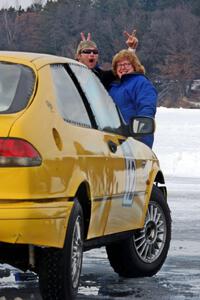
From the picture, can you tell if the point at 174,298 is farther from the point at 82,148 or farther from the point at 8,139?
the point at 8,139

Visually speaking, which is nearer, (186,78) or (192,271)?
(192,271)

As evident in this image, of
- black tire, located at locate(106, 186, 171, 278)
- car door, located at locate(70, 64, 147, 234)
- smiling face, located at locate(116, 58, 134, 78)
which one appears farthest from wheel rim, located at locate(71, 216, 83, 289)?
smiling face, located at locate(116, 58, 134, 78)

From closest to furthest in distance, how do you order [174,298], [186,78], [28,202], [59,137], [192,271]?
[28,202] < [59,137] < [174,298] < [192,271] < [186,78]

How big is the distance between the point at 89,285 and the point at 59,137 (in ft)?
5.89

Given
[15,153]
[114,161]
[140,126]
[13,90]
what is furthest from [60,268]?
[140,126]

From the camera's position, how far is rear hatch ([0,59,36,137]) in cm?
540

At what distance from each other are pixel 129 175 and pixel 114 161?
1.37 feet

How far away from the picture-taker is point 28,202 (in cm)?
527

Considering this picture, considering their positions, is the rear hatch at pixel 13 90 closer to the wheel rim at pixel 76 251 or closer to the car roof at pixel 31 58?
the car roof at pixel 31 58

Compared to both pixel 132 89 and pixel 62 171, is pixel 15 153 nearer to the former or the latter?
pixel 62 171

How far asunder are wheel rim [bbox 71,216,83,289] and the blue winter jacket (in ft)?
9.98

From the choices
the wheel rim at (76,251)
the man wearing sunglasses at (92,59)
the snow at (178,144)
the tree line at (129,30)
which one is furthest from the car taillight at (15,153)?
the tree line at (129,30)

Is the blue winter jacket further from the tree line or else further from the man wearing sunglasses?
the tree line

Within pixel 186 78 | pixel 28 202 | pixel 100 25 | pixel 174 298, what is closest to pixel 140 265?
pixel 174 298
